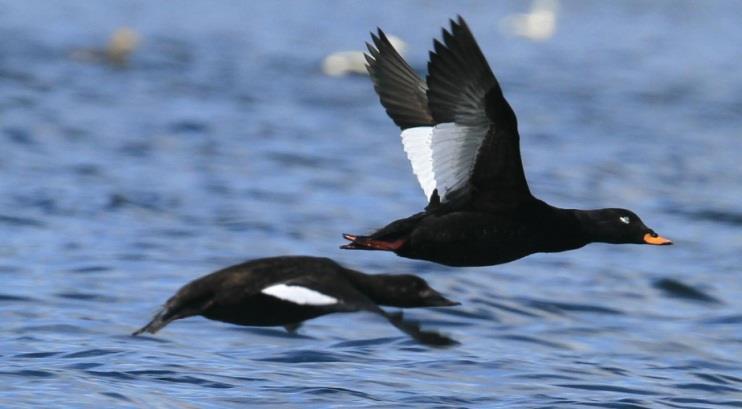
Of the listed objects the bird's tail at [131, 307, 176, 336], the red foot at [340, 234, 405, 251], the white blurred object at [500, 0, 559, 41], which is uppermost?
the white blurred object at [500, 0, 559, 41]

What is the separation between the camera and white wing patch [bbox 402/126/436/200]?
7.12 metres

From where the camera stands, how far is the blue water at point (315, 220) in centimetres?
765

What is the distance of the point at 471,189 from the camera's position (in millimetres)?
6773

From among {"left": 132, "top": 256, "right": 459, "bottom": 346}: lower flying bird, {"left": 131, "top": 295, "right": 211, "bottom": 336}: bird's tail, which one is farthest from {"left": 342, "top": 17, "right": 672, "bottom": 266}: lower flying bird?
{"left": 131, "top": 295, "right": 211, "bottom": 336}: bird's tail

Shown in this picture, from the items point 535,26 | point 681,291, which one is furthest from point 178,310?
point 535,26

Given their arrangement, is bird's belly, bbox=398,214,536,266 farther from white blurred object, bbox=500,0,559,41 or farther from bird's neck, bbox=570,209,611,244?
white blurred object, bbox=500,0,559,41

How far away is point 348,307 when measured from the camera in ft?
17.6

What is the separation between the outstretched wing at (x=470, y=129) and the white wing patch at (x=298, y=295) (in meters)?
1.42

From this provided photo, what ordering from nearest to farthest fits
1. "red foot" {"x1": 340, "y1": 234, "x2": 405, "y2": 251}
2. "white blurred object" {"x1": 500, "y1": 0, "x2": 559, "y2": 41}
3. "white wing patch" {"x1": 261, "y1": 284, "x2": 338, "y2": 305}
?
"white wing patch" {"x1": 261, "y1": 284, "x2": 338, "y2": 305}
"red foot" {"x1": 340, "y1": 234, "x2": 405, "y2": 251}
"white blurred object" {"x1": 500, "y1": 0, "x2": 559, "y2": 41}

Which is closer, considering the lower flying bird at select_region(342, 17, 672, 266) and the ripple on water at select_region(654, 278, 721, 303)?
the lower flying bird at select_region(342, 17, 672, 266)

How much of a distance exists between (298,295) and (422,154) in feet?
6.64

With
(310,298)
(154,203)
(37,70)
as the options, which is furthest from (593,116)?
(310,298)

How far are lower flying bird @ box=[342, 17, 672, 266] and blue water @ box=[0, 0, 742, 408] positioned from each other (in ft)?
2.81

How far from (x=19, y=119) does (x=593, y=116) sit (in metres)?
7.43
